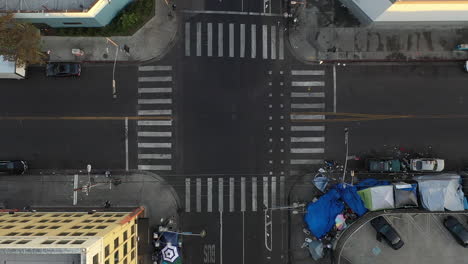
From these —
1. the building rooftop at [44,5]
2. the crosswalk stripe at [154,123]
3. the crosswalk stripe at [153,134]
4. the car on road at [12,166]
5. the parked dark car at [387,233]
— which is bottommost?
the parked dark car at [387,233]

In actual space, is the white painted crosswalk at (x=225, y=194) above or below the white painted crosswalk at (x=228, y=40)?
below

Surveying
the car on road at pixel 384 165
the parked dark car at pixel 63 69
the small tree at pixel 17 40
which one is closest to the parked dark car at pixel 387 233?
the car on road at pixel 384 165

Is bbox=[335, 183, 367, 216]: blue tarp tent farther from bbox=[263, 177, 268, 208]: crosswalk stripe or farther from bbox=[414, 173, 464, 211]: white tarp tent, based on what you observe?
bbox=[263, 177, 268, 208]: crosswalk stripe

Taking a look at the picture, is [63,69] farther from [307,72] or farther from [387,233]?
[387,233]

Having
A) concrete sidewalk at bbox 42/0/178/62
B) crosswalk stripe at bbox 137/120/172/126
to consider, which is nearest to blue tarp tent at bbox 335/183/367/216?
crosswalk stripe at bbox 137/120/172/126

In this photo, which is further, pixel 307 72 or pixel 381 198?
pixel 307 72

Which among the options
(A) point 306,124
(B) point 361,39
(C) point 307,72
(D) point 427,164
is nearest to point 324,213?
(A) point 306,124

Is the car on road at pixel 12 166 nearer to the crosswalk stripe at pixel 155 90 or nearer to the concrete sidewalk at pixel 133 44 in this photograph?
the concrete sidewalk at pixel 133 44
